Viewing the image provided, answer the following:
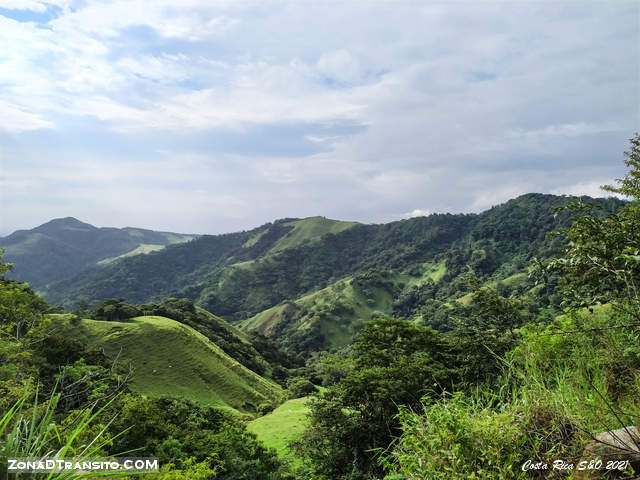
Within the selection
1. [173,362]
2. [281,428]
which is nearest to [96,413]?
[281,428]

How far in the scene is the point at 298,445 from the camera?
2177cm

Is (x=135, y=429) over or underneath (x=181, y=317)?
over

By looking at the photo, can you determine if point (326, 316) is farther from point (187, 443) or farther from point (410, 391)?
point (410, 391)

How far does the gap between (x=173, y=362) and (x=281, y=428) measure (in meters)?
30.6

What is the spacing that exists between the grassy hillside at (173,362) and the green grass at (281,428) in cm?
1426

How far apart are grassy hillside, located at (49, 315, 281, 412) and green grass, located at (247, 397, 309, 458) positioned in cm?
1426

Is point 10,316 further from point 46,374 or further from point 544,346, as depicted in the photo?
point 544,346

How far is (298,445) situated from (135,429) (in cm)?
968

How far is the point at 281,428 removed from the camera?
41312mm

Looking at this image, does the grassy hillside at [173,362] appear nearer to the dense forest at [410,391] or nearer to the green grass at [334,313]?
the dense forest at [410,391]

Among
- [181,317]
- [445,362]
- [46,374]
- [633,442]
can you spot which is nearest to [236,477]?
[445,362]

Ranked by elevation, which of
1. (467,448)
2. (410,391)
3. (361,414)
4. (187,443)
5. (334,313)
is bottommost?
(334,313)

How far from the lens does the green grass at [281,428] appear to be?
3618 centimetres

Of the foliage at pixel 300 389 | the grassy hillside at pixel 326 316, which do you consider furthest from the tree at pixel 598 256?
the grassy hillside at pixel 326 316
